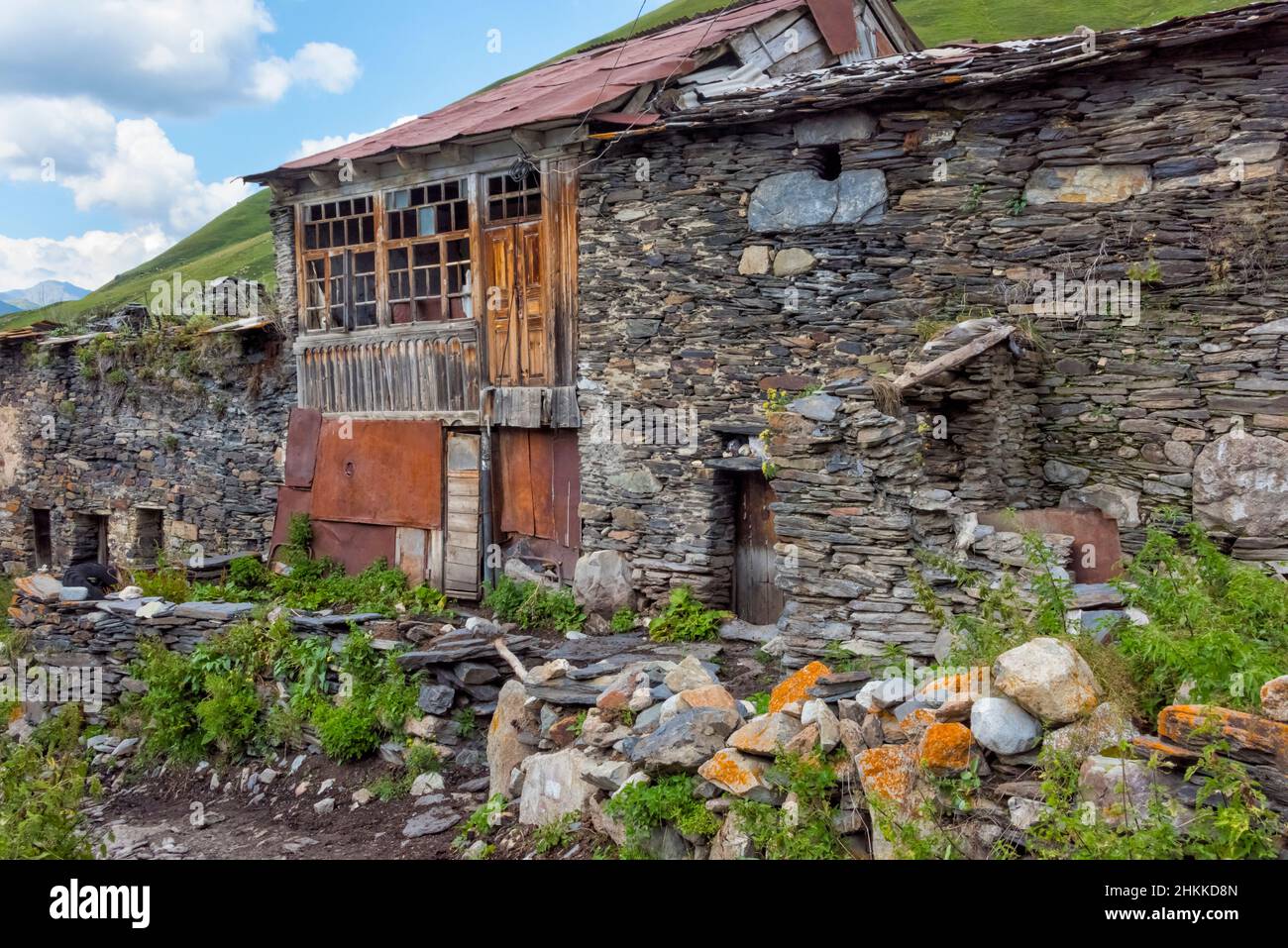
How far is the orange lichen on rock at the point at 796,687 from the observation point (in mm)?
5262

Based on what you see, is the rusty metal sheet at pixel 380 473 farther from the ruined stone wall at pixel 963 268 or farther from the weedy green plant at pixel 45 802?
the weedy green plant at pixel 45 802

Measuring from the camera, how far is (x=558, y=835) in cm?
568

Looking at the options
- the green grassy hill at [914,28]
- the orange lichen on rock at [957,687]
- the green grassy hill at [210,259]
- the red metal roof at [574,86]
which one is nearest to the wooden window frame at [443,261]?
the red metal roof at [574,86]

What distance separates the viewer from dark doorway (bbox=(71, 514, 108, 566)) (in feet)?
52.8

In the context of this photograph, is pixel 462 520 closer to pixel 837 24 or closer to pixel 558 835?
pixel 558 835

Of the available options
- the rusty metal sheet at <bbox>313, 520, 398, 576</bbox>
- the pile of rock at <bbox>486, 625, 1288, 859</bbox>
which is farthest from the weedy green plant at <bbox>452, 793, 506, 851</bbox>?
the rusty metal sheet at <bbox>313, 520, 398, 576</bbox>

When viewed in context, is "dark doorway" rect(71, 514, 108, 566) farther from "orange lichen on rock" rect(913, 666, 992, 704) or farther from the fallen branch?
"orange lichen on rock" rect(913, 666, 992, 704)

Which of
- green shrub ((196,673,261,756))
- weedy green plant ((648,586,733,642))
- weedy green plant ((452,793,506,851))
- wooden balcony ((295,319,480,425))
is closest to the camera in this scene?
weedy green plant ((452,793,506,851))

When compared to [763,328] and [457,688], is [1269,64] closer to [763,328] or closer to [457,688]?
[763,328]

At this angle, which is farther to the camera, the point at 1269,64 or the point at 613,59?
the point at 613,59

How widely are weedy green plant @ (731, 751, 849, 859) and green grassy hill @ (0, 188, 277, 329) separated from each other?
25.4 metres

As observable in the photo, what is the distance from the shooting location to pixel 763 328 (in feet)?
30.4
